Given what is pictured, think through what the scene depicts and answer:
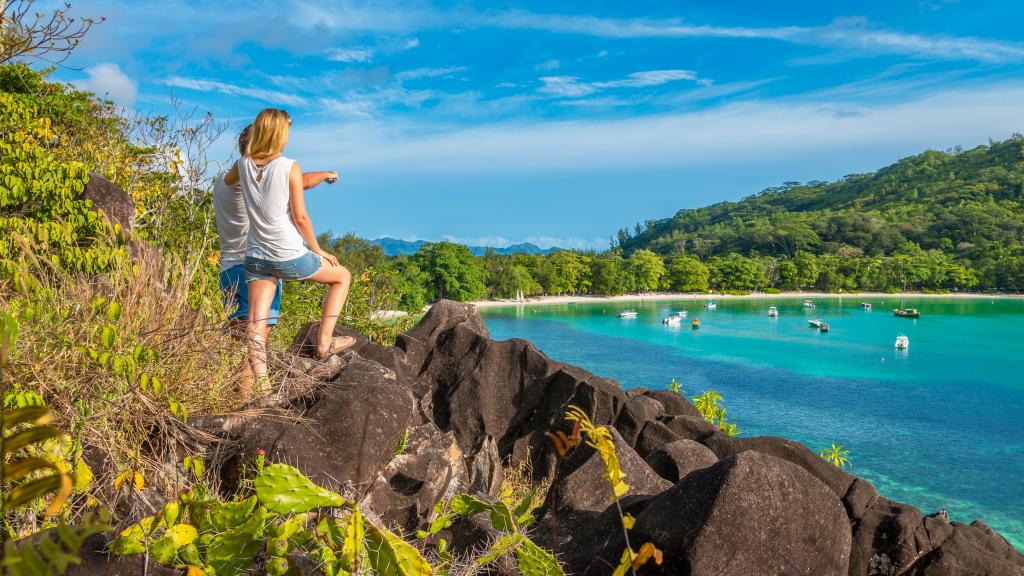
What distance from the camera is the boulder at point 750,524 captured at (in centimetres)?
345

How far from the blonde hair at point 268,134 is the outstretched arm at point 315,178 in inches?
11.4

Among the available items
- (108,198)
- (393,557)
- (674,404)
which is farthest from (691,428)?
(108,198)

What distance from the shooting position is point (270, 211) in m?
4.43

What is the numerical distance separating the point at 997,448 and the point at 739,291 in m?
71.7

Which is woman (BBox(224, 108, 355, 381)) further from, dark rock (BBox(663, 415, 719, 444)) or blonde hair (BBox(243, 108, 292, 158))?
dark rock (BBox(663, 415, 719, 444))

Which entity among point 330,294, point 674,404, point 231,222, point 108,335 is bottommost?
point 674,404

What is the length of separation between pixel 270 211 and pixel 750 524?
3.38m

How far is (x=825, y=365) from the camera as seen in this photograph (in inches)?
1645

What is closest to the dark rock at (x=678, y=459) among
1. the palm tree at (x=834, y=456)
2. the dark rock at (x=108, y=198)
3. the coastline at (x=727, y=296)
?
the palm tree at (x=834, y=456)

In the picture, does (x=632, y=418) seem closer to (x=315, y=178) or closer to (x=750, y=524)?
(x=750, y=524)

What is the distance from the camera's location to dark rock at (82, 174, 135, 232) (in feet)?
24.1

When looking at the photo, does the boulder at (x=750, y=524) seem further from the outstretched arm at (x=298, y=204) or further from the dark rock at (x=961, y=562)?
the outstretched arm at (x=298, y=204)

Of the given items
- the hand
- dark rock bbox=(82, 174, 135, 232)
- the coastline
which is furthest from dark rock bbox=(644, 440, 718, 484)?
the coastline

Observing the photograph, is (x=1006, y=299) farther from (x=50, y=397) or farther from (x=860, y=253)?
(x=50, y=397)
